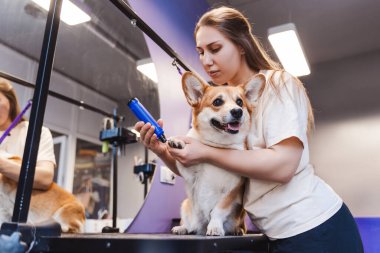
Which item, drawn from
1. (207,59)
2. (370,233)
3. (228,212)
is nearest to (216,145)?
(228,212)

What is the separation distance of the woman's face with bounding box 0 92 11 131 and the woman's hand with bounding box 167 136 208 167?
41 centimetres

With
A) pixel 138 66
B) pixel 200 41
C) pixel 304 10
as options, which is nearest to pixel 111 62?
pixel 138 66

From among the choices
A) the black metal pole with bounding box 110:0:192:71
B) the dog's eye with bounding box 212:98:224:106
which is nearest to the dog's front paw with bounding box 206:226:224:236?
the dog's eye with bounding box 212:98:224:106

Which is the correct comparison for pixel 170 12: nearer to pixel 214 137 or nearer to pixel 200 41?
pixel 200 41

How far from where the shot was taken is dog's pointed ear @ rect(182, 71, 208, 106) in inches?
42.5

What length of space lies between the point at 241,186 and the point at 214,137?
0.17 meters

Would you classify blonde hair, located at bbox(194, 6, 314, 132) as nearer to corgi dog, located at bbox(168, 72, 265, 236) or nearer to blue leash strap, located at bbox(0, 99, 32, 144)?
corgi dog, located at bbox(168, 72, 265, 236)

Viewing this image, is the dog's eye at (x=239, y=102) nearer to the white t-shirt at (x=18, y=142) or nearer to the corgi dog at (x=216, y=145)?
the corgi dog at (x=216, y=145)

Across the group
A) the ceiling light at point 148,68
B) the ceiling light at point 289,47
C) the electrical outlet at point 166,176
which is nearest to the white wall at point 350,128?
the ceiling light at point 289,47

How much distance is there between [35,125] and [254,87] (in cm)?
68

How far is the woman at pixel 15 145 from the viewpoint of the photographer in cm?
81

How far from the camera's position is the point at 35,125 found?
0.63 meters

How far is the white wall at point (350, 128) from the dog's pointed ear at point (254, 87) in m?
3.13

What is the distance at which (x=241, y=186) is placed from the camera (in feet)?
3.34
